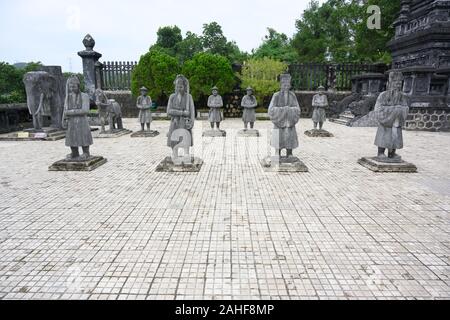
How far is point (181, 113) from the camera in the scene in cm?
762

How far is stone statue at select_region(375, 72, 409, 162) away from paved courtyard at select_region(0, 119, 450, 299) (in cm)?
100

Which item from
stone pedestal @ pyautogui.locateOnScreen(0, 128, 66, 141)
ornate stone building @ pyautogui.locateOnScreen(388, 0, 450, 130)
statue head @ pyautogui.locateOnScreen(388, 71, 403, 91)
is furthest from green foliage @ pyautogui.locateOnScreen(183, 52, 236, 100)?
statue head @ pyautogui.locateOnScreen(388, 71, 403, 91)

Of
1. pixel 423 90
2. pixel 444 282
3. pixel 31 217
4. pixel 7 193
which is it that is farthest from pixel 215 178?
pixel 423 90

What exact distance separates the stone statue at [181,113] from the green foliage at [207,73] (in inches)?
436

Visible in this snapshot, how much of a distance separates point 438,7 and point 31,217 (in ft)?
60.8

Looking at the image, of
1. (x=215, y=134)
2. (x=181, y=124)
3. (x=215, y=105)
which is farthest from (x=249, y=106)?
(x=181, y=124)

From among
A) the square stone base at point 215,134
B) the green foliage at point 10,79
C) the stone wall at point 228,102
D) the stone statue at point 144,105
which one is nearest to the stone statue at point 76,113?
the stone statue at point 144,105

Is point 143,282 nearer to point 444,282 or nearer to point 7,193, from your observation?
point 444,282

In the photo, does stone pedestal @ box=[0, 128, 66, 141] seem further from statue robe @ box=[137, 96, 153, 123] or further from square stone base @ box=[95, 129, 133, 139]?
statue robe @ box=[137, 96, 153, 123]

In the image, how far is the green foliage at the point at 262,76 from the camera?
19.3 metres

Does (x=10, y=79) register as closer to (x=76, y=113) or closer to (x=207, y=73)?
(x=207, y=73)

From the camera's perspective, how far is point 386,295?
121 inches

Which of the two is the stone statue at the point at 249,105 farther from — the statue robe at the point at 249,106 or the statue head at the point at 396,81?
the statue head at the point at 396,81

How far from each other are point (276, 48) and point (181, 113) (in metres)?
23.7
